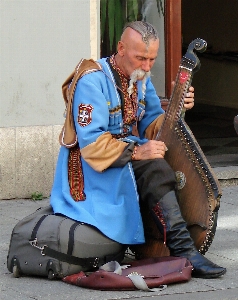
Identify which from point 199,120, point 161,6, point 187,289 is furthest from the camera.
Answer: point 199,120

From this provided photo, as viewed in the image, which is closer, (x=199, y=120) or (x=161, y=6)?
(x=161, y=6)

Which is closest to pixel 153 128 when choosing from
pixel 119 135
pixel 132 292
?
pixel 119 135

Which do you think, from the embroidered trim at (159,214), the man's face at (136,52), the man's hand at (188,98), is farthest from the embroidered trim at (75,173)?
the man's hand at (188,98)

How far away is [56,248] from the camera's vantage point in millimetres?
4914

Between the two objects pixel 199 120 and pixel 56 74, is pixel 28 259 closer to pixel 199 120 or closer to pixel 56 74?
pixel 56 74

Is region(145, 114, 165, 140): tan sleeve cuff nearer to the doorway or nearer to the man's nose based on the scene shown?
the man's nose

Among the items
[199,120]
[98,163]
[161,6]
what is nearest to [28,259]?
[98,163]

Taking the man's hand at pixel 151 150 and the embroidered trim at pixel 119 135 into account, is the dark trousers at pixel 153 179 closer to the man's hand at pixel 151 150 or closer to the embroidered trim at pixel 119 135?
the man's hand at pixel 151 150

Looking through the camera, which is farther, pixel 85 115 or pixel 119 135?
pixel 119 135

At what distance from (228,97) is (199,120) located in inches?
39.9

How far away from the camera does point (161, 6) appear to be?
820 centimetres

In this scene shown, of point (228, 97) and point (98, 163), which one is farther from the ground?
→ point (98, 163)

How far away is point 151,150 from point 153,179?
0.54ft

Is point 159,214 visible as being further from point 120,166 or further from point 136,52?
point 136,52
